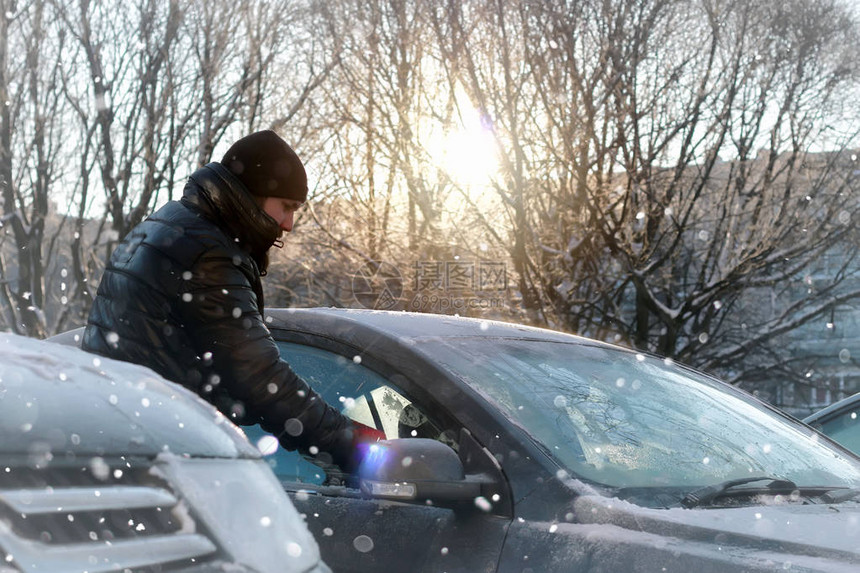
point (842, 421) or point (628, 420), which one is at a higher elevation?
point (628, 420)

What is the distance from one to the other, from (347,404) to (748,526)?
1.16 meters

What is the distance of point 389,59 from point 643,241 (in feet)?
16.4

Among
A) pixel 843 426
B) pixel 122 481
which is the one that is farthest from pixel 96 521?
pixel 843 426

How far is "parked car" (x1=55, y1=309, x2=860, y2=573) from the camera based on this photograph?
87.2 inches

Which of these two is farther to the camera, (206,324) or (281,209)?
(281,209)

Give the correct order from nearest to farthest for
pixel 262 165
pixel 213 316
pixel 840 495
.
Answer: pixel 840 495, pixel 213 316, pixel 262 165

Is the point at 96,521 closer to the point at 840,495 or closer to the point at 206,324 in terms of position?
the point at 206,324

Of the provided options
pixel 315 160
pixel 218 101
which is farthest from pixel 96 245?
pixel 315 160

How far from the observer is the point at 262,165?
11.0ft

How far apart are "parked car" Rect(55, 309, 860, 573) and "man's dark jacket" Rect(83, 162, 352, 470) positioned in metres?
0.14

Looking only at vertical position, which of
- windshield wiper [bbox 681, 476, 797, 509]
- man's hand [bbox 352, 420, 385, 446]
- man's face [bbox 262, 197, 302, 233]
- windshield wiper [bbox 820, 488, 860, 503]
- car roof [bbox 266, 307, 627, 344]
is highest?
man's face [bbox 262, 197, 302, 233]

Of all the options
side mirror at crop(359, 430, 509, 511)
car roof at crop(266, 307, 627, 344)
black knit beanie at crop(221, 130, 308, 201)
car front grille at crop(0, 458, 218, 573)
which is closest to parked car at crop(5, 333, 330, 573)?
car front grille at crop(0, 458, 218, 573)

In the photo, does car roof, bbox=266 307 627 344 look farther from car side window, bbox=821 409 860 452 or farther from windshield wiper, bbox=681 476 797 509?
car side window, bbox=821 409 860 452

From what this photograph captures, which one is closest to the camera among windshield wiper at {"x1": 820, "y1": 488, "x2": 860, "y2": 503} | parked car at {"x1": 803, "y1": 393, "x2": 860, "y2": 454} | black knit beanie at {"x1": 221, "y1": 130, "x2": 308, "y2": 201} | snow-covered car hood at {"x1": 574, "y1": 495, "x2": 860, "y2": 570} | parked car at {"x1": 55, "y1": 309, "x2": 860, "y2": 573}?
snow-covered car hood at {"x1": 574, "y1": 495, "x2": 860, "y2": 570}
